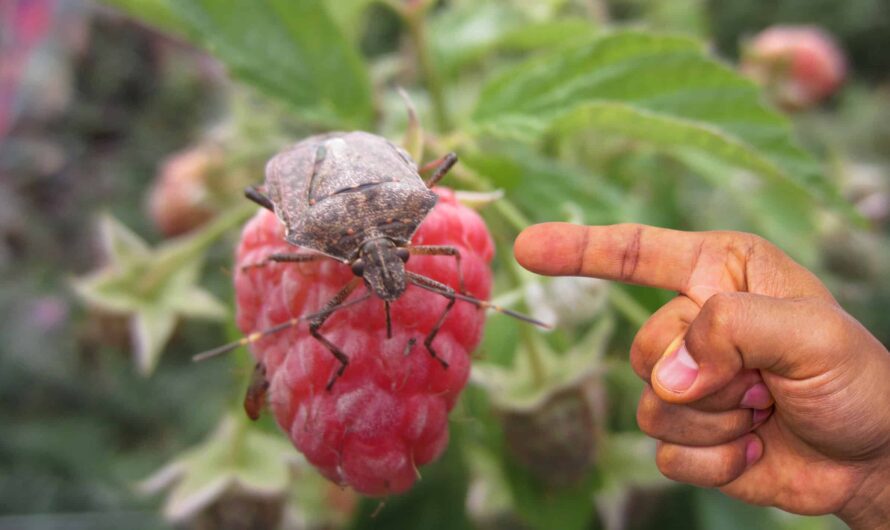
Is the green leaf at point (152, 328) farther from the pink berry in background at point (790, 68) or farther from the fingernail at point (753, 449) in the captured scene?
the pink berry in background at point (790, 68)

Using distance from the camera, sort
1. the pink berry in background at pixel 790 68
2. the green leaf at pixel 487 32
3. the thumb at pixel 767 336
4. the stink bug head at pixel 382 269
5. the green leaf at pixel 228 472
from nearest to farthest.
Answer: the thumb at pixel 767 336 < the stink bug head at pixel 382 269 < the green leaf at pixel 228 472 < the green leaf at pixel 487 32 < the pink berry in background at pixel 790 68

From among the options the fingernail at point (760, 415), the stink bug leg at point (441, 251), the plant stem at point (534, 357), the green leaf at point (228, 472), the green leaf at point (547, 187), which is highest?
the fingernail at point (760, 415)

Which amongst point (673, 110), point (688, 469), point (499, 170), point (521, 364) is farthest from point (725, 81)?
point (688, 469)

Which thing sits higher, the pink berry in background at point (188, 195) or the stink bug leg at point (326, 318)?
the stink bug leg at point (326, 318)

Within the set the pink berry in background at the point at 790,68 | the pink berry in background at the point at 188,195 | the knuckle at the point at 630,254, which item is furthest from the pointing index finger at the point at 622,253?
the pink berry in background at the point at 790,68

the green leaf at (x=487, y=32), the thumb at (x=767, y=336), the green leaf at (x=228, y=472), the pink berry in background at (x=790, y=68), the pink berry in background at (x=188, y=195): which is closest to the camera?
the thumb at (x=767, y=336)

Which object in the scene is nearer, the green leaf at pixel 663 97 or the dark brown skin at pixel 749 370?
the dark brown skin at pixel 749 370
